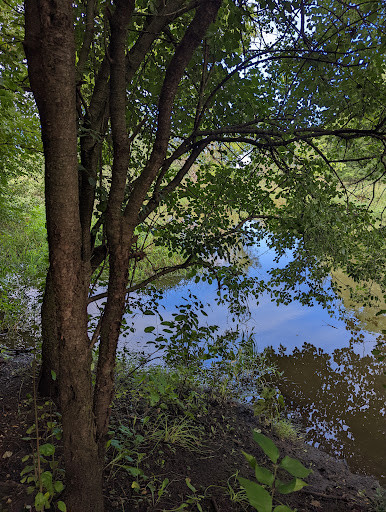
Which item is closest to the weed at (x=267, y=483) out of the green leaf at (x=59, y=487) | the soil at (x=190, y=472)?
the green leaf at (x=59, y=487)

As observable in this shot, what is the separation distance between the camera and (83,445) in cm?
161

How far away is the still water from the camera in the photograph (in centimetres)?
427

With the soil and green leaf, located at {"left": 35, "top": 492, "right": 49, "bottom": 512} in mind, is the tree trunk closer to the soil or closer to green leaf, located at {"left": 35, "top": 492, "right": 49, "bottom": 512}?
the soil

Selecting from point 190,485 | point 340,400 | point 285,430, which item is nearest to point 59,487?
point 190,485

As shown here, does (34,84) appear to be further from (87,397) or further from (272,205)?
(272,205)

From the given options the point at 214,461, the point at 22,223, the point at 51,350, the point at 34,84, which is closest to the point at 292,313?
the point at 214,461

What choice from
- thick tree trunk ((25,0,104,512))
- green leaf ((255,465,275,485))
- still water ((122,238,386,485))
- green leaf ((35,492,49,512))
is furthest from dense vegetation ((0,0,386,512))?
still water ((122,238,386,485))

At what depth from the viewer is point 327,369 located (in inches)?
230

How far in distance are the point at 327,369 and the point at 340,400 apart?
2.67 feet

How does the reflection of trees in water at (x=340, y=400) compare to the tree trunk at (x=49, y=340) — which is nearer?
the tree trunk at (x=49, y=340)

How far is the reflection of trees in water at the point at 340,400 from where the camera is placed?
414 cm

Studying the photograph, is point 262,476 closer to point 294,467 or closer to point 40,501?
point 294,467

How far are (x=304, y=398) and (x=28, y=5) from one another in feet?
17.5

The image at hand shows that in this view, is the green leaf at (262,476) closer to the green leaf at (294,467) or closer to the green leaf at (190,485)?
the green leaf at (294,467)
